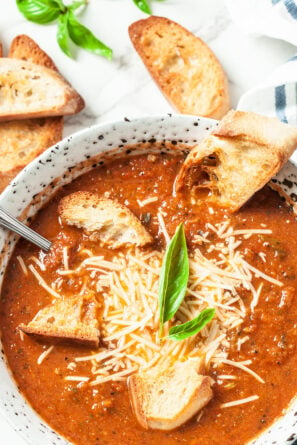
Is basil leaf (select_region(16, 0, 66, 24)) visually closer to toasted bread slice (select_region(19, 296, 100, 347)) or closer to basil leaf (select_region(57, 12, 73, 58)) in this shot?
basil leaf (select_region(57, 12, 73, 58))

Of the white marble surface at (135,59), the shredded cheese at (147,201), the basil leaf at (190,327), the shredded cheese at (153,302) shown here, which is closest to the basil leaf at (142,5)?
the white marble surface at (135,59)

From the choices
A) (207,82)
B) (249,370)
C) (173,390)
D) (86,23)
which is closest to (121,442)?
(173,390)

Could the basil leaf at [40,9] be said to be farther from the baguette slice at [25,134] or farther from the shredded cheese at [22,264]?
the shredded cheese at [22,264]

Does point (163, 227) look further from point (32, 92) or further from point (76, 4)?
point (76, 4)

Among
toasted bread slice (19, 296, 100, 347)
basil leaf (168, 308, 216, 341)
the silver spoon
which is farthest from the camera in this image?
the silver spoon

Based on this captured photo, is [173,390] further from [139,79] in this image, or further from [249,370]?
[139,79]

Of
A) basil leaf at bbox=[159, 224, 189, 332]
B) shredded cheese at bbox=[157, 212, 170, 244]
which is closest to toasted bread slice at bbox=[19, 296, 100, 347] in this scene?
basil leaf at bbox=[159, 224, 189, 332]

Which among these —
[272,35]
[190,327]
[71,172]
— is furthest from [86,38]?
[190,327]
